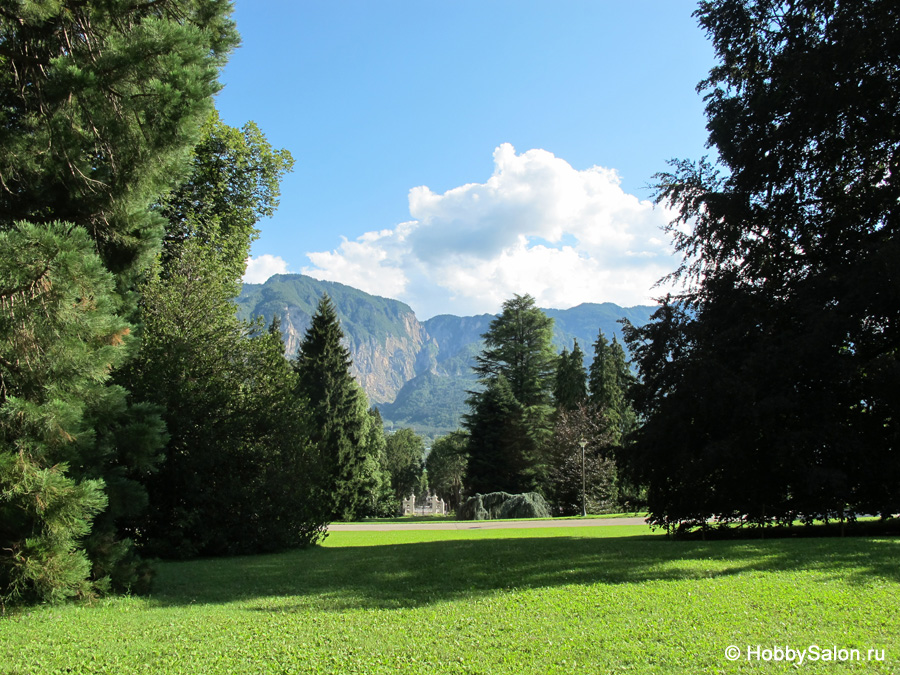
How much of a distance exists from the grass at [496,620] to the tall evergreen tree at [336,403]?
30.3 m

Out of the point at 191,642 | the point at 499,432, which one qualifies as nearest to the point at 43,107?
the point at 191,642

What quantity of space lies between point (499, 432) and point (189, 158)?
115ft

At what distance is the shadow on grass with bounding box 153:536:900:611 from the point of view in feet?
23.2

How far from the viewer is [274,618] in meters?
5.93

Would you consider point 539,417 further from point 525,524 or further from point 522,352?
point 525,524

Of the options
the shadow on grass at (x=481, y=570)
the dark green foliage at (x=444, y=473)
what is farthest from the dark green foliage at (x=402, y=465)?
the shadow on grass at (x=481, y=570)

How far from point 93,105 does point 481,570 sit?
7585mm

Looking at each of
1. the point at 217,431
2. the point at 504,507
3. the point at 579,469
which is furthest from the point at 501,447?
the point at 217,431

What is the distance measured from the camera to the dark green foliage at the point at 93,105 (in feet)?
20.2

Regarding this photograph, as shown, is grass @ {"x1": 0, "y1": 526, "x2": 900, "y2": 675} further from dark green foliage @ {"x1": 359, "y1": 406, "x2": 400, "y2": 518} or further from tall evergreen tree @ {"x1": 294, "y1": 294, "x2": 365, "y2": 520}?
dark green foliage @ {"x1": 359, "y1": 406, "x2": 400, "y2": 518}

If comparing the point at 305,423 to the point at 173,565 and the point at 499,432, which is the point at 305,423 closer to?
the point at 173,565

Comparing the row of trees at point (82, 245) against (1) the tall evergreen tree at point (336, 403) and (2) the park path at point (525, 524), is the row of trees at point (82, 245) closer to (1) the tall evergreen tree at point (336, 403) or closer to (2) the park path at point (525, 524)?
(2) the park path at point (525, 524)

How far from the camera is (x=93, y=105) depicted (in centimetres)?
624

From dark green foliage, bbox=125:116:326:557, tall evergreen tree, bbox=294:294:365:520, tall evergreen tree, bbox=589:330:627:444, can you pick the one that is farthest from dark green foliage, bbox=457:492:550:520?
tall evergreen tree, bbox=589:330:627:444
